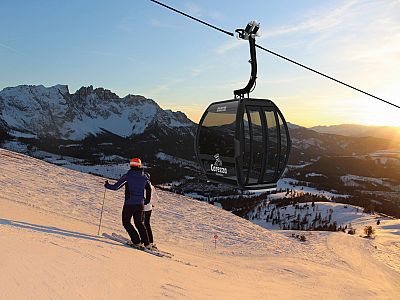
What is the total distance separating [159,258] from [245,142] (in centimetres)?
384

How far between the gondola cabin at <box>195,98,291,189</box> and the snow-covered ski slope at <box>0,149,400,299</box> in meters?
2.22

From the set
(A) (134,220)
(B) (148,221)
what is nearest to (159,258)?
(A) (134,220)

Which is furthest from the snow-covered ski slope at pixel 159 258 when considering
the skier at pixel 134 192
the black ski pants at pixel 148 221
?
the black ski pants at pixel 148 221

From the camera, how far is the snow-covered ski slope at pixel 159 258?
5.34 meters

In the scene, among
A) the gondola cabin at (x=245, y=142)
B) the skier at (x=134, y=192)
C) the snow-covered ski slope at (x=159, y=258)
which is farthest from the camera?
the skier at (x=134, y=192)

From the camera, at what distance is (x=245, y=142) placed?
19.3 ft

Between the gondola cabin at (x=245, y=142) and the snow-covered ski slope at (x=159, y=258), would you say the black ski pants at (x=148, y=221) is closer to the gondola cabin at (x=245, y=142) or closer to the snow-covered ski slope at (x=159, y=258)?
the snow-covered ski slope at (x=159, y=258)

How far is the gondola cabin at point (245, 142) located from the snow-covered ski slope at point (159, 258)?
2.22m

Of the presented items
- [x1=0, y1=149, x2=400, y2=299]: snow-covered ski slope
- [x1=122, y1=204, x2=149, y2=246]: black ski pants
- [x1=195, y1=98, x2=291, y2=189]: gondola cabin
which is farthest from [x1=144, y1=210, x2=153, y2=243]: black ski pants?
[x1=195, y1=98, x2=291, y2=189]: gondola cabin

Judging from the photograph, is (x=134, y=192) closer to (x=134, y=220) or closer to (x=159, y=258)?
(x=134, y=220)

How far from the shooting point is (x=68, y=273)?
17.5 ft

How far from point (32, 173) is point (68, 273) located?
12926 mm

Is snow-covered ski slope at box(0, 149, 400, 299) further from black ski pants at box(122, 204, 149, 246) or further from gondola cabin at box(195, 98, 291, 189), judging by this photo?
gondola cabin at box(195, 98, 291, 189)

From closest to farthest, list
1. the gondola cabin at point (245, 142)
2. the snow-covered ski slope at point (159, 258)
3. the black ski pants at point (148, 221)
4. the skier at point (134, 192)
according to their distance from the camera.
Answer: the snow-covered ski slope at point (159, 258), the gondola cabin at point (245, 142), the skier at point (134, 192), the black ski pants at point (148, 221)
